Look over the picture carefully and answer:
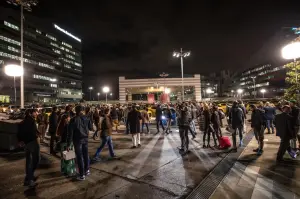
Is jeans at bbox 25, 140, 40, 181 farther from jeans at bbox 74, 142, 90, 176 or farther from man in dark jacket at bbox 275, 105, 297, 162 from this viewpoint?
man in dark jacket at bbox 275, 105, 297, 162

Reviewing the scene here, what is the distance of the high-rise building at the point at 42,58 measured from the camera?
62.9 meters

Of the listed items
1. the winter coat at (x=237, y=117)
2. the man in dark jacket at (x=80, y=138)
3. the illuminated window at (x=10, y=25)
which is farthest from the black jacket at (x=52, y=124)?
the illuminated window at (x=10, y=25)

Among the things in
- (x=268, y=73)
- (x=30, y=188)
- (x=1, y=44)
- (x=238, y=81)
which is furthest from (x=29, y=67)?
(x=238, y=81)

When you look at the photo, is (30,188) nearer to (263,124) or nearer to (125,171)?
(125,171)

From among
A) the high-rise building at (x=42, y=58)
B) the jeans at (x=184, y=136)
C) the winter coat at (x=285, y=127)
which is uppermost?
the high-rise building at (x=42, y=58)

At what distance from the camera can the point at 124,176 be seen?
4.65 metres

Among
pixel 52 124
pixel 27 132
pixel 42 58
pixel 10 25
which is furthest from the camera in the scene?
pixel 42 58

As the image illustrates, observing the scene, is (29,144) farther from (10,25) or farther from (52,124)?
(10,25)

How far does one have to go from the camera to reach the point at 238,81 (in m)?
131

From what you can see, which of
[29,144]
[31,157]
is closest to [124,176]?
[31,157]

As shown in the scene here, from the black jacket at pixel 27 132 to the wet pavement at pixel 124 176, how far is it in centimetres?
114

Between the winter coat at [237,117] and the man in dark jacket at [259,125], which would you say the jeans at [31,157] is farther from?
the man in dark jacket at [259,125]

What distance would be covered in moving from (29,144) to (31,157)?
0.33 metres

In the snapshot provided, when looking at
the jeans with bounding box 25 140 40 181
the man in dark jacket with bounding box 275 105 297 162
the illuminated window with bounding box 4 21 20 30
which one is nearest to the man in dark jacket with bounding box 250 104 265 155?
the man in dark jacket with bounding box 275 105 297 162
